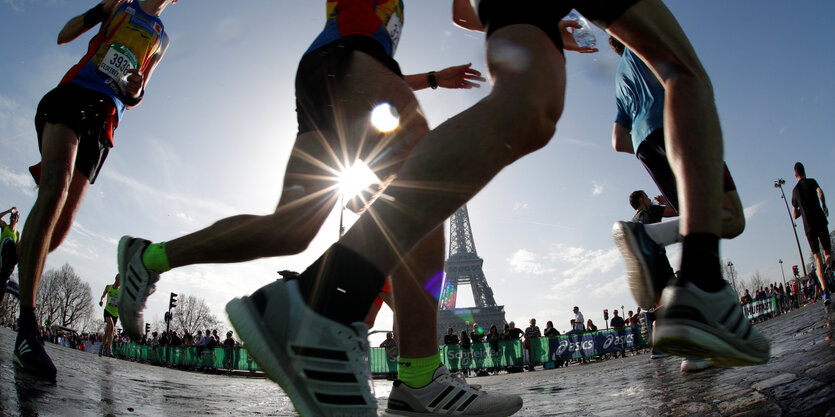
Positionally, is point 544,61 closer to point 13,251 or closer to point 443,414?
point 443,414

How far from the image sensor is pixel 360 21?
1905 mm

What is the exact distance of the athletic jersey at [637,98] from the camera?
3.03 meters

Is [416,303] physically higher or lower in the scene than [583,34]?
lower

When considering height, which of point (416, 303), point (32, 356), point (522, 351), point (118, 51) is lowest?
point (522, 351)

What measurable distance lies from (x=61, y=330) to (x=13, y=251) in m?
48.0

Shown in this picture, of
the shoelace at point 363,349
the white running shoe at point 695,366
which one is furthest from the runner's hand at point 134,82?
the white running shoe at point 695,366

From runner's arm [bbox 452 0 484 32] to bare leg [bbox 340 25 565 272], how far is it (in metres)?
1.08

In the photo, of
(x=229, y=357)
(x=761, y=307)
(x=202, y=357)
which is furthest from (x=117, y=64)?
(x=761, y=307)

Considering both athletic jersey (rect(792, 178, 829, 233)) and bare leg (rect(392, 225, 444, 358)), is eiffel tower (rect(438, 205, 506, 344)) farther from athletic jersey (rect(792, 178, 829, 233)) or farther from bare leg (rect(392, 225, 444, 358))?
bare leg (rect(392, 225, 444, 358))

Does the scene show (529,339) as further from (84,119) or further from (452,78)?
(84,119)

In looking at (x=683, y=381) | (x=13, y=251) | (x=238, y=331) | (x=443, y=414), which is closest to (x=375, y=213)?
(x=238, y=331)

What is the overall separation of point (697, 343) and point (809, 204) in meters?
8.08

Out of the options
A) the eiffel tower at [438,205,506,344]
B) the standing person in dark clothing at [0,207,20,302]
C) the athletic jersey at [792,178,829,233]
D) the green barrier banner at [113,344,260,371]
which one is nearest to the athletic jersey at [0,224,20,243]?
the standing person in dark clothing at [0,207,20,302]

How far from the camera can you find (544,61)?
1.28 m
